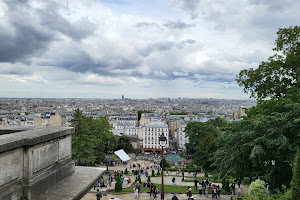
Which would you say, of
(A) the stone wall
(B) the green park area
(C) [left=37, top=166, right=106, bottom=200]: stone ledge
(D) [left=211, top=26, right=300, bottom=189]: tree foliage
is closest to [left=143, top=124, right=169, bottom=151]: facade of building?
(B) the green park area

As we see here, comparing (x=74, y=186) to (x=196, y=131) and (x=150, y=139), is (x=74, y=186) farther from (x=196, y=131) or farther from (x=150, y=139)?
(x=150, y=139)

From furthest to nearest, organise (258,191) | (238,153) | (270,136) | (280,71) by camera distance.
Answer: (280,71)
(238,153)
(270,136)
(258,191)

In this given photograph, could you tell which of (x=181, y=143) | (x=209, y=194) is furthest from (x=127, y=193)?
(x=181, y=143)

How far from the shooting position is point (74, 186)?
4.55 metres

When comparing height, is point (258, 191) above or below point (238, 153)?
below

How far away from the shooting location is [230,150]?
13.7 m

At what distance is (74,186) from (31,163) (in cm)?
101

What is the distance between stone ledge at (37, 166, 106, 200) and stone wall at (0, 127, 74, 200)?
0.11 metres

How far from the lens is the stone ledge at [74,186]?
4.10m

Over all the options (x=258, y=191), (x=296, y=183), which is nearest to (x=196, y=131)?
(x=258, y=191)

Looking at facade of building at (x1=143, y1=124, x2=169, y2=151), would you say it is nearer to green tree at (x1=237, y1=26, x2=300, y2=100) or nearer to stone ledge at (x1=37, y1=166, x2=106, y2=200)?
green tree at (x1=237, y1=26, x2=300, y2=100)

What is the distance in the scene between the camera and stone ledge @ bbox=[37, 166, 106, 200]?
4098 millimetres

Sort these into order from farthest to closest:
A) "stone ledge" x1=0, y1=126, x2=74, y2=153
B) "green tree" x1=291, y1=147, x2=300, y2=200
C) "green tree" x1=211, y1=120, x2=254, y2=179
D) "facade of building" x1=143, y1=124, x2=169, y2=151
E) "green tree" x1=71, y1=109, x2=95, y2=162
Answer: "facade of building" x1=143, y1=124, x2=169, y2=151 < "green tree" x1=71, y1=109, x2=95, y2=162 < "green tree" x1=211, y1=120, x2=254, y2=179 < "green tree" x1=291, y1=147, x2=300, y2=200 < "stone ledge" x1=0, y1=126, x2=74, y2=153

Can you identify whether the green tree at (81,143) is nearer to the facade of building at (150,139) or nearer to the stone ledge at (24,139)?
the stone ledge at (24,139)
